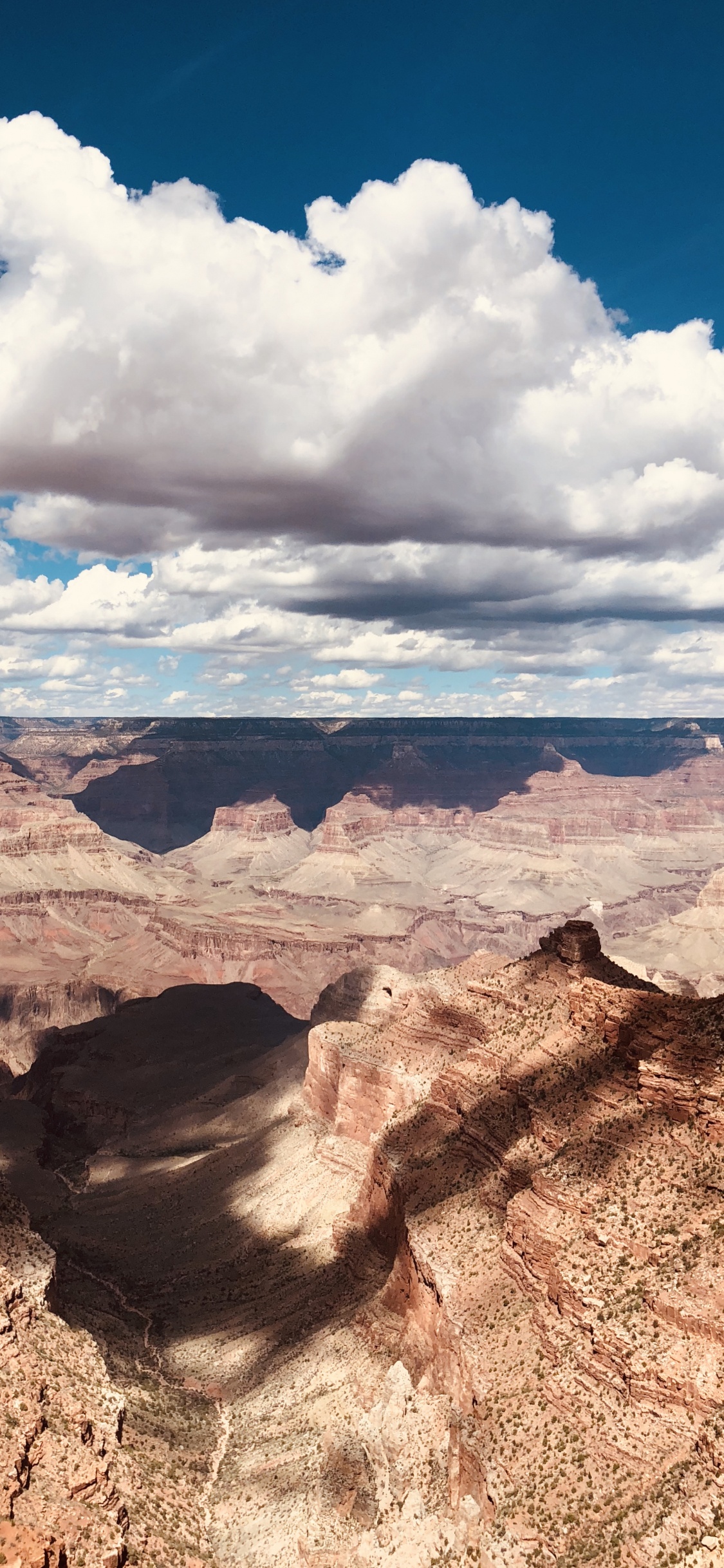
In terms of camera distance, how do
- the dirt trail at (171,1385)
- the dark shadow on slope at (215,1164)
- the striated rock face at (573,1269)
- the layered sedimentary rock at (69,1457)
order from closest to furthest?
the striated rock face at (573,1269)
the layered sedimentary rock at (69,1457)
the dirt trail at (171,1385)
the dark shadow on slope at (215,1164)

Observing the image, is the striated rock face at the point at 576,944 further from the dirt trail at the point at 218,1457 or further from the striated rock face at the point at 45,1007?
the striated rock face at the point at 45,1007

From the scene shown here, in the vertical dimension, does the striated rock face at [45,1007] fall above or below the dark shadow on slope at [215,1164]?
below

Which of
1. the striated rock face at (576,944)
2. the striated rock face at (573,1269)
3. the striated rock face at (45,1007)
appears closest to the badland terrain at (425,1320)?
the striated rock face at (573,1269)

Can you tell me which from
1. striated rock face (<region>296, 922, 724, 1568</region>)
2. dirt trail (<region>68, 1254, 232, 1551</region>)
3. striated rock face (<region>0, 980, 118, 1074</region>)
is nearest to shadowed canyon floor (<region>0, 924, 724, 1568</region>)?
striated rock face (<region>296, 922, 724, 1568</region>)

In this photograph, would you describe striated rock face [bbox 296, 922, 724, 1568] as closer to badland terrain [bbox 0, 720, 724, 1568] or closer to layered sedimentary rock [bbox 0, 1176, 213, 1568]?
badland terrain [bbox 0, 720, 724, 1568]

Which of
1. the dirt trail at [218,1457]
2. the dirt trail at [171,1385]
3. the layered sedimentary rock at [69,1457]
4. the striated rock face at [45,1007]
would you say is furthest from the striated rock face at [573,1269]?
the striated rock face at [45,1007]

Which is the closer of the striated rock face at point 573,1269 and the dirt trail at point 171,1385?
the striated rock face at point 573,1269

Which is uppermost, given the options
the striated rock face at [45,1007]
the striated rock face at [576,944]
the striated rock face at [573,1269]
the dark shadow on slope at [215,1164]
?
the striated rock face at [576,944]

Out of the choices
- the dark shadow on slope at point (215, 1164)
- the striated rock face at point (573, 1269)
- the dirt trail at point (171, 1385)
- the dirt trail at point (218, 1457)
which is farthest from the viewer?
the dark shadow on slope at point (215, 1164)

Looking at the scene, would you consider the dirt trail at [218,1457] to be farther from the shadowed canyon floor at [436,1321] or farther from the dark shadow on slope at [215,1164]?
the dark shadow on slope at [215,1164]
